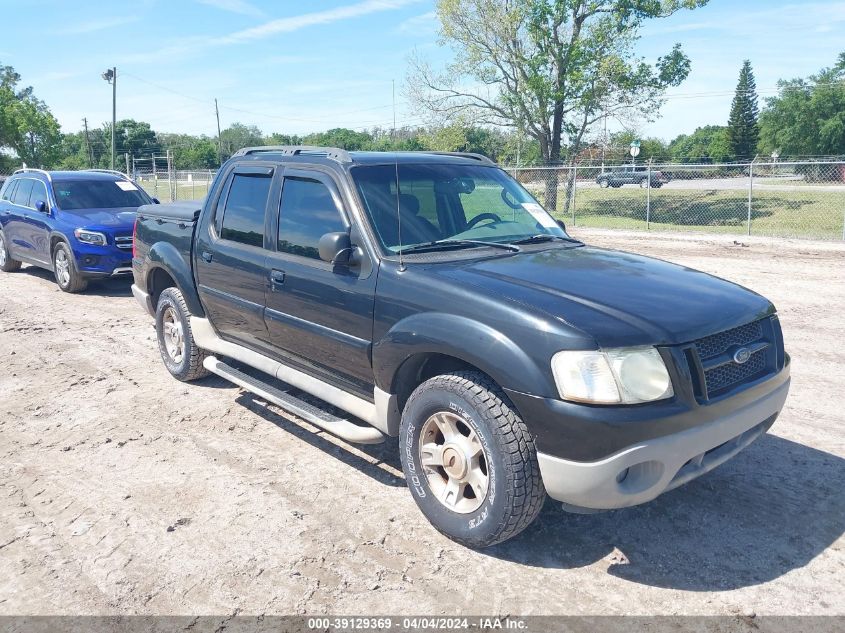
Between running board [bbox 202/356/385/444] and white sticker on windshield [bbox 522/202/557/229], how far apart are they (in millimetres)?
1872

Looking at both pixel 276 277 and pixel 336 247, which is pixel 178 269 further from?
pixel 336 247

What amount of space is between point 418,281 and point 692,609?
6.49ft

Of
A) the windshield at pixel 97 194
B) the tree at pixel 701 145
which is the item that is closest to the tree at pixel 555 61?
the windshield at pixel 97 194

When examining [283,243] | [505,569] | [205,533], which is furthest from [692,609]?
[283,243]

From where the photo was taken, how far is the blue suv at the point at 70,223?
10.1m

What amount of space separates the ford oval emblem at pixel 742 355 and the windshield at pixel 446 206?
1.56m

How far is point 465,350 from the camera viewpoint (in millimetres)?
3238

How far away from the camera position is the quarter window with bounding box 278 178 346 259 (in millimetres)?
4227

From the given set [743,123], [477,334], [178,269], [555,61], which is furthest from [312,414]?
[743,123]

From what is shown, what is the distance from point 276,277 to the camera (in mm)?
4453

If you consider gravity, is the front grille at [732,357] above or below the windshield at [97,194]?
below

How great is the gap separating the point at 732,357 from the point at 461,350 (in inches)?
51.1

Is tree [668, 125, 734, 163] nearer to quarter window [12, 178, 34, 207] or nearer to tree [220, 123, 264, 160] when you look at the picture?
tree [220, 123, 264, 160]

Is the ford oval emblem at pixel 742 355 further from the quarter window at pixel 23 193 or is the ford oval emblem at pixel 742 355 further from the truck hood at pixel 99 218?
the quarter window at pixel 23 193
